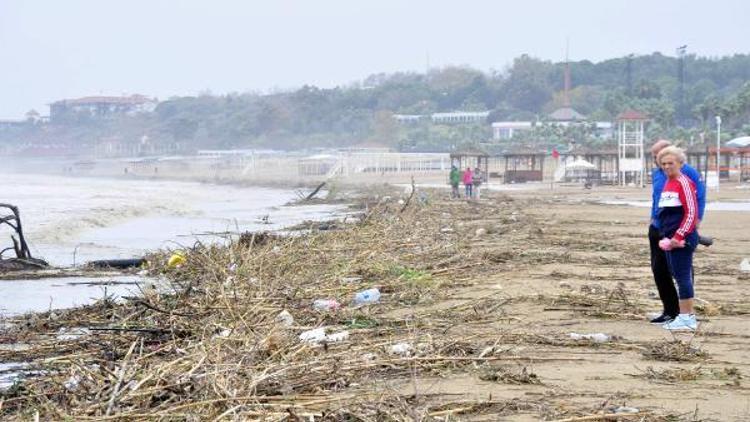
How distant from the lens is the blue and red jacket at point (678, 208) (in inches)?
345

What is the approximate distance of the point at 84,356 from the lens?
→ 8164mm

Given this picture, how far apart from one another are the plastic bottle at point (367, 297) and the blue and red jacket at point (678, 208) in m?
2.88

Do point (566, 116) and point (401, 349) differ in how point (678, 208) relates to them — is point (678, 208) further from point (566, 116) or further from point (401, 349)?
point (566, 116)

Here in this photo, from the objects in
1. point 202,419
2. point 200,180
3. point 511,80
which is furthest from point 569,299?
point 511,80

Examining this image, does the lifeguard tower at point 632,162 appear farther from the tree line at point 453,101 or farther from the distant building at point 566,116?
the distant building at point 566,116

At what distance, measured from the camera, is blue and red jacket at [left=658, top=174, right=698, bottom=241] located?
8773mm

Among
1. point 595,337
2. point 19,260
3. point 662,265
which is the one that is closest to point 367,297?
point 662,265

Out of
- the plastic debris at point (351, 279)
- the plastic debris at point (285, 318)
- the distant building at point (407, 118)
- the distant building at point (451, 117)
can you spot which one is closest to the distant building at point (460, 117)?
the distant building at point (451, 117)

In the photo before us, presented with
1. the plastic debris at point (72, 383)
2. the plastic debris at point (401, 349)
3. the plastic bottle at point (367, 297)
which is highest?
the plastic debris at point (72, 383)

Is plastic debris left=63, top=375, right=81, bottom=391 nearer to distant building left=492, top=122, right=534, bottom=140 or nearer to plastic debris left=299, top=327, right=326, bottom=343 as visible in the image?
plastic debris left=299, top=327, right=326, bottom=343

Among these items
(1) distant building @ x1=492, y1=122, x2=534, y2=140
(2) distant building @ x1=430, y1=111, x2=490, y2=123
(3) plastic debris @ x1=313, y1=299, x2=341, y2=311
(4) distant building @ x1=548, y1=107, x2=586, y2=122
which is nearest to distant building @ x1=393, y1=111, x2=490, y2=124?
(2) distant building @ x1=430, y1=111, x2=490, y2=123

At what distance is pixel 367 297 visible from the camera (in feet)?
35.4

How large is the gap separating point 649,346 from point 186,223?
27.3 meters

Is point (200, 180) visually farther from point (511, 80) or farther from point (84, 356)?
point (84, 356)
